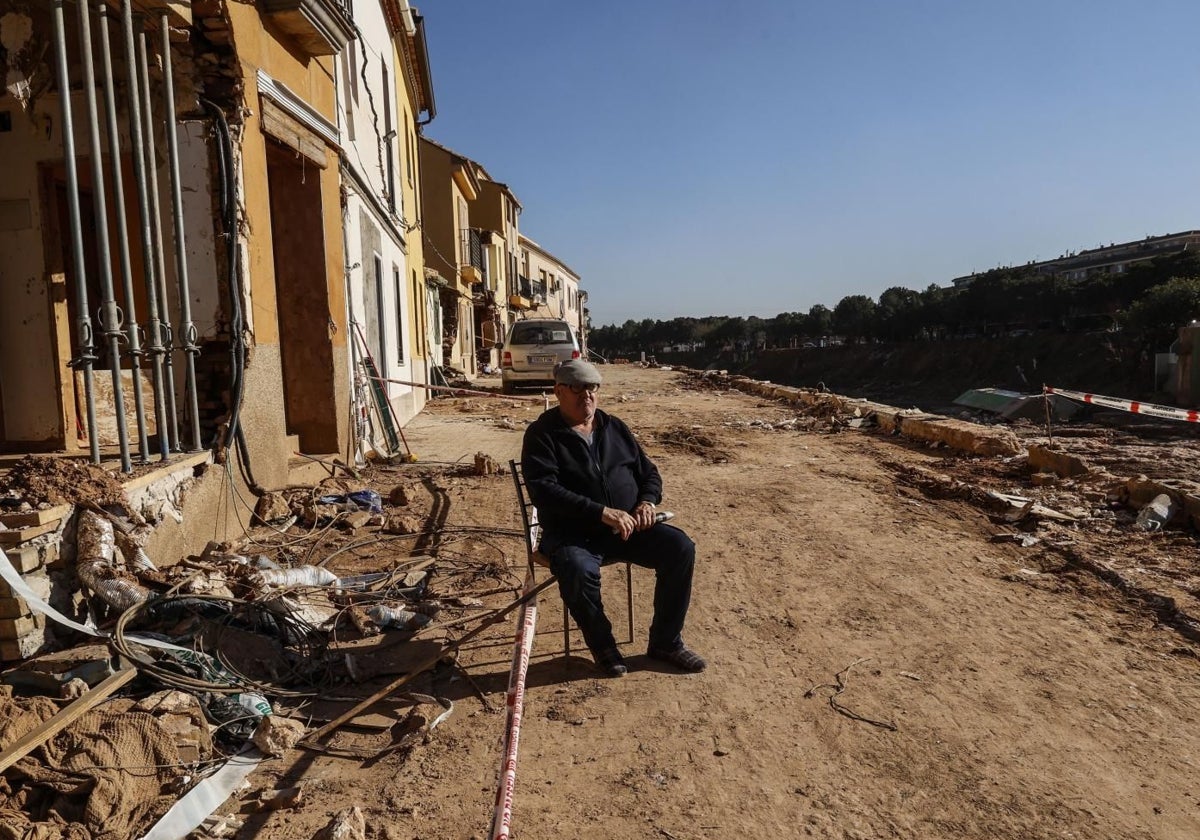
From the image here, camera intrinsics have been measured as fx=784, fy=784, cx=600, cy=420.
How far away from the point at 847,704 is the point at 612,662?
1.07 meters

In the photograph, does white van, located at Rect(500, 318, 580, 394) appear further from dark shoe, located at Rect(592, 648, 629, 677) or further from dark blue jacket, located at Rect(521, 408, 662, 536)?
dark shoe, located at Rect(592, 648, 629, 677)

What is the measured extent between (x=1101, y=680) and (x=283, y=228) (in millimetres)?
7721

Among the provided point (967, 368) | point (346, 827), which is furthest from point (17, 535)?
point (967, 368)

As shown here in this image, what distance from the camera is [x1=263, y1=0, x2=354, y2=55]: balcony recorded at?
6.71 metres

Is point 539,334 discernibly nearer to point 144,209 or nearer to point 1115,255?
point 144,209

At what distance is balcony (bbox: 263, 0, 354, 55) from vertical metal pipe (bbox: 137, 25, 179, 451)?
1798 millimetres

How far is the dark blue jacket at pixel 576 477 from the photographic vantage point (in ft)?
12.5

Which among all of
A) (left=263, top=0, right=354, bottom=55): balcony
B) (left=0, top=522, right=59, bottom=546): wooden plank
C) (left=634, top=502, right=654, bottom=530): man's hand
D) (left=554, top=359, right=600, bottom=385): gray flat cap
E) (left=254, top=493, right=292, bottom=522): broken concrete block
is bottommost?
(left=254, top=493, right=292, bottom=522): broken concrete block

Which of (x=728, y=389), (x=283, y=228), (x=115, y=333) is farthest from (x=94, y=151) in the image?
(x=728, y=389)

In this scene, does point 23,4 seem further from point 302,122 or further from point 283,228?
point 283,228

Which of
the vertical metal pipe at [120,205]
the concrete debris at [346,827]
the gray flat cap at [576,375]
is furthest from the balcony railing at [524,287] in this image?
the concrete debris at [346,827]

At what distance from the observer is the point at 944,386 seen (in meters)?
43.7

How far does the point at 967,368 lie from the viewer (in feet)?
146

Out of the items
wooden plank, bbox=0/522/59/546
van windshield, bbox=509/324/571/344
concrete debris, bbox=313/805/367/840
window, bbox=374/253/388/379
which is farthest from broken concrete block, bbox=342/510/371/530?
van windshield, bbox=509/324/571/344
